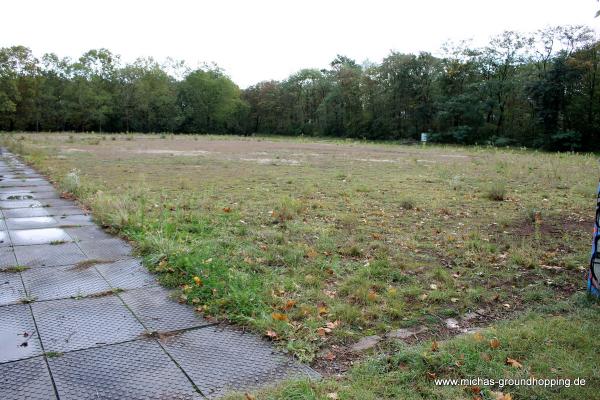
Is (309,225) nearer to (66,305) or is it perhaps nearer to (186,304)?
(186,304)

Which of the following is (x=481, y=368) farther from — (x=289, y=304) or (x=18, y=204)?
(x=18, y=204)

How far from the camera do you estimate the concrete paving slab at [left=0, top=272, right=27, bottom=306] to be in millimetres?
3682

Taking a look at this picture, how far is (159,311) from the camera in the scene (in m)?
3.59

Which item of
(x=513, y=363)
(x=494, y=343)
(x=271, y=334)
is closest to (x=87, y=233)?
(x=271, y=334)

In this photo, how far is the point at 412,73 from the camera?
44438 mm

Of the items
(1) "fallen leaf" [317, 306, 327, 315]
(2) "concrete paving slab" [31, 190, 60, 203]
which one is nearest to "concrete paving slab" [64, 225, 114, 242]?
(2) "concrete paving slab" [31, 190, 60, 203]

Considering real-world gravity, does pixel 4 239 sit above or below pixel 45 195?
below

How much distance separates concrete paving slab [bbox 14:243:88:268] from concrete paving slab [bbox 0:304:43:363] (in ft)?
3.93

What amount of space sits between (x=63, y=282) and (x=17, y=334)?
1112 millimetres

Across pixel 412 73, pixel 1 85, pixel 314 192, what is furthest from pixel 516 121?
pixel 1 85

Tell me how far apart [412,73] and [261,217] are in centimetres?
4127

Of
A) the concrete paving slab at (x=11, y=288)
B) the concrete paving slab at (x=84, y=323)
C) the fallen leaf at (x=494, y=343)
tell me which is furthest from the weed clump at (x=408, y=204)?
the concrete paving slab at (x=11, y=288)

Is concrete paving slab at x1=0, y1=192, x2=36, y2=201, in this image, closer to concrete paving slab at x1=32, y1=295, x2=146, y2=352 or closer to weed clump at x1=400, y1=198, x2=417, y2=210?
concrete paving slab at x1=32, y1=295, x2=146, y2=352

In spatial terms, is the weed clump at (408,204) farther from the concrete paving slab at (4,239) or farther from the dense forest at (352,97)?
the dense forest at (352,97)
